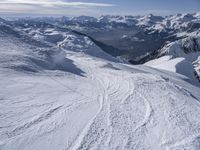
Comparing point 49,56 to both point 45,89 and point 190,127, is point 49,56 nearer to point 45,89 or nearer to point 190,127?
point 45,89

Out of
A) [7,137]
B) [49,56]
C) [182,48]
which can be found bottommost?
[182,48]

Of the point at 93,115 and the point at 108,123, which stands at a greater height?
the point at 108,123

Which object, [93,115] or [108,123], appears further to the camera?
[93,115]

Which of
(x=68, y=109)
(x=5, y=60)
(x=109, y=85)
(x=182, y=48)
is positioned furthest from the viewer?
(x=182, y=48)

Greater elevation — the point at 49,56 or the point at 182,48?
the point at 49,56

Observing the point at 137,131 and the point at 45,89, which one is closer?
the point at 137,131

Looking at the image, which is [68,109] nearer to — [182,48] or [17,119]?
[17,119]

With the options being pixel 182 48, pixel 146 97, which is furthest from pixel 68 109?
pixel 182 48

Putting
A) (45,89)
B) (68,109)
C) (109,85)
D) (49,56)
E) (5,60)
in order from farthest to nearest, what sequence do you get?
(49,56) < (5,60) < (109,85) < (45,89) < (68,109)

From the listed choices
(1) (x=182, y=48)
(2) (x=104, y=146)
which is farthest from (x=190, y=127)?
(1) (x=182, y=48)
